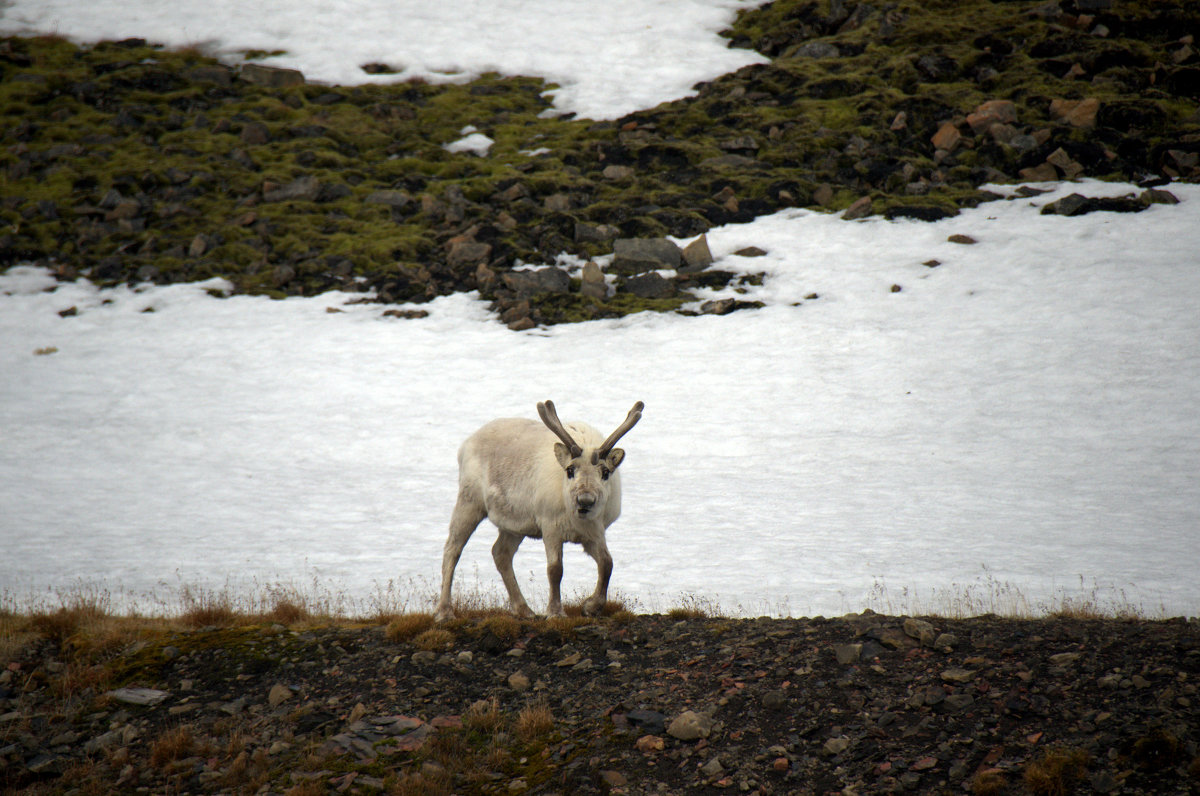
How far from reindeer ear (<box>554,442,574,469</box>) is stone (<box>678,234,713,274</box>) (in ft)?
59.6

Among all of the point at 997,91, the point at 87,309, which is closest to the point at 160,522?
the point at 87,309

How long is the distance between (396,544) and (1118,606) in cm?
1110

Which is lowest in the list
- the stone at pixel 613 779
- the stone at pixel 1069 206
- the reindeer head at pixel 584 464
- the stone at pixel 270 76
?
the stone at pixel 613 779

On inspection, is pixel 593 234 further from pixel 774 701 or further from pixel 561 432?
pixel 774 701

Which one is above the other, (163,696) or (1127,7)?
(1127,7)

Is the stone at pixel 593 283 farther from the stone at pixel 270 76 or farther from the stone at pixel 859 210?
the stone at pixel 270 76

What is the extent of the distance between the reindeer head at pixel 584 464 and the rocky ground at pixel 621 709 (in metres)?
1.23

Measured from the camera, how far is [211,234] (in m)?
28.8

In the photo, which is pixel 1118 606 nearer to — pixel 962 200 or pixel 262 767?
pixel 262 767

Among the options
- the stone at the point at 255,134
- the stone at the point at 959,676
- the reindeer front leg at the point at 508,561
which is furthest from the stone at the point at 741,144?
the stone at the point at 959,676

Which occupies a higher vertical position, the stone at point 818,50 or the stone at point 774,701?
the stone at point 818,50

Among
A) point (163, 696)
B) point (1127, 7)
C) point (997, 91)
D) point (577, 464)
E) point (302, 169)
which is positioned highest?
point (1127, 7)

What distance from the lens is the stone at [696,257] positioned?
25.6 m

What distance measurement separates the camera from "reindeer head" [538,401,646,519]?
8016 millimetres
